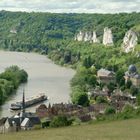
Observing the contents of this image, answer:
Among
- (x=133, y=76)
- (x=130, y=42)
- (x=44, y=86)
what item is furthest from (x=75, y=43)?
(x=44, y=86)

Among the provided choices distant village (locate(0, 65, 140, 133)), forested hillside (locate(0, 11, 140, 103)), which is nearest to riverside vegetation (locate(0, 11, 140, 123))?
forested hillside (locate(0, 11, 140, 103))

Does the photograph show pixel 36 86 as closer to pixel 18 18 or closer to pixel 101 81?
pixel 101 81

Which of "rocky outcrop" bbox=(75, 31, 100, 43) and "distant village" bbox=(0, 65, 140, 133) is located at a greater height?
"rocky outcrop" bbox=(75, 31, 100, 43)

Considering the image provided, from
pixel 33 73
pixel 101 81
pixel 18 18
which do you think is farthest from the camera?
pixel 18 18

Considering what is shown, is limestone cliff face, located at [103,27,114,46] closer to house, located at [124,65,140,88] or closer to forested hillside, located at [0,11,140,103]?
forested hillside, located at [0,11,140,103]

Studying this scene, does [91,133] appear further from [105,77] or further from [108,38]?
A: [108,38]

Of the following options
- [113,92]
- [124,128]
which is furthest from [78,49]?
[124,128]
